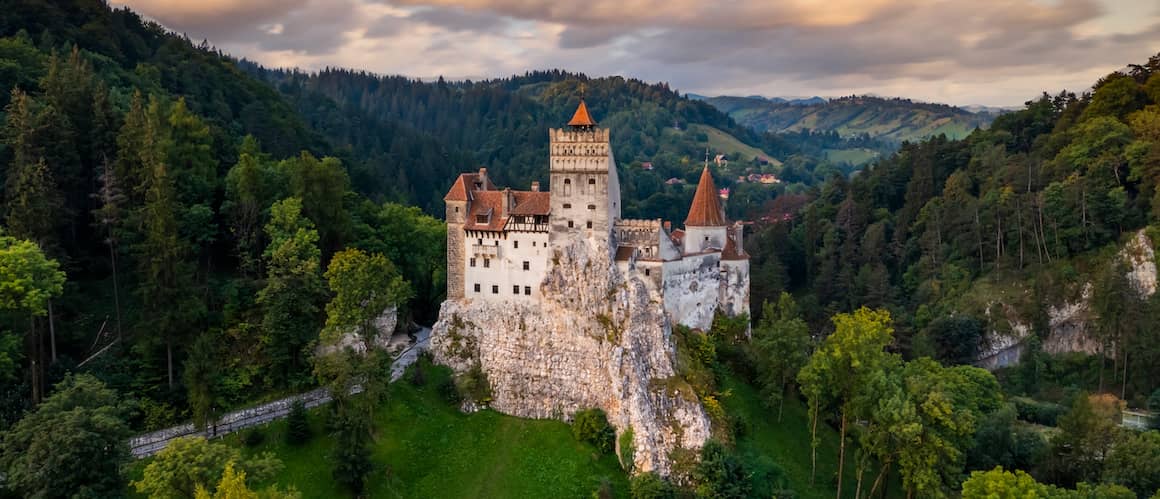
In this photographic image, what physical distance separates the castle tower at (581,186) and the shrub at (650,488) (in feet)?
49.0

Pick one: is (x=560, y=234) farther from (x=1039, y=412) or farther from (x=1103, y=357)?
(x=1103, y=357)

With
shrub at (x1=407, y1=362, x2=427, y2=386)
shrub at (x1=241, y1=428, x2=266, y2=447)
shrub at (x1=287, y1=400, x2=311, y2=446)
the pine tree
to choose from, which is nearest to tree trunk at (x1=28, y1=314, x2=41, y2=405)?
shrub at (x1=241, y1=428, x2=266, y2=447)

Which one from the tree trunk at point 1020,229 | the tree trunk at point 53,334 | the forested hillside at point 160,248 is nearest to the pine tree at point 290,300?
the forested hillside at point 160,248

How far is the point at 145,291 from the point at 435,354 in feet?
58.0

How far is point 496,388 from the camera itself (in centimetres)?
5328

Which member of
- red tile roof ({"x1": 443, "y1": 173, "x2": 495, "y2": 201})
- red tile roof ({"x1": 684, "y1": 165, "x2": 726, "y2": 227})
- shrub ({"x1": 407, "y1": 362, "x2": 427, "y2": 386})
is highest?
red tile roof ({"x1": 443, "y1": 173, "x2": 495, "y2": 201})

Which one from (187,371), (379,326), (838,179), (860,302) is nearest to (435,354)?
(379,326)

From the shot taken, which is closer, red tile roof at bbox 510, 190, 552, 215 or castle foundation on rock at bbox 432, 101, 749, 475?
castle foundation on rock at bbox 432, 101, 749, 475

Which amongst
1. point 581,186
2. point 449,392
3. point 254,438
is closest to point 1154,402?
point 581,186

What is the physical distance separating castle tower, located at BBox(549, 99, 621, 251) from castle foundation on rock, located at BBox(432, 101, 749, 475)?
0.07m

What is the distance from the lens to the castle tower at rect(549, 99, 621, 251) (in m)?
53.0

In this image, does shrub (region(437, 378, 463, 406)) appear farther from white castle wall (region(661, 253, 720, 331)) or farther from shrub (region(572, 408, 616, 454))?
white castle wall (region(661, 253, 720, 331))

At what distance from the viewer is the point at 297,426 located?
148 feet

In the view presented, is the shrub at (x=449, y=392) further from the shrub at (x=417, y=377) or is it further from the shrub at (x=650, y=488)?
the shrub at (x=650, y=488)
